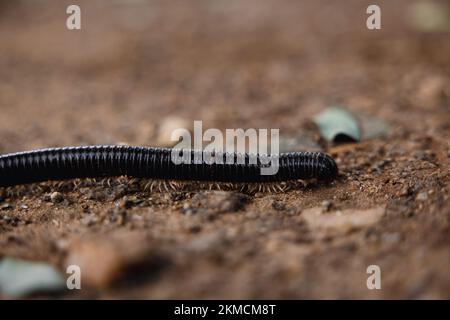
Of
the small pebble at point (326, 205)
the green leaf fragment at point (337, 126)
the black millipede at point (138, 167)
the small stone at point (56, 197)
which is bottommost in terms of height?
the small pebble at point (326, 205)

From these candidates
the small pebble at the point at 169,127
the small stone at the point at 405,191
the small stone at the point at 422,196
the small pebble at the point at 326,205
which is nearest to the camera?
the small stone at the point at 422,196

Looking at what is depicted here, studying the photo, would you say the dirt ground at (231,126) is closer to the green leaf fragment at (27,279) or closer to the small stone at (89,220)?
the small stone at (89,220)

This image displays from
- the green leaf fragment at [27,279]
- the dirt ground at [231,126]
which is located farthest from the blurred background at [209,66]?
the green leaf fragment at [27,279]

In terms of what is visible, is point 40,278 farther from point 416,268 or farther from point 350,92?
point 350,92

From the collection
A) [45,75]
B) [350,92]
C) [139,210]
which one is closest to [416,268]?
[139,210]

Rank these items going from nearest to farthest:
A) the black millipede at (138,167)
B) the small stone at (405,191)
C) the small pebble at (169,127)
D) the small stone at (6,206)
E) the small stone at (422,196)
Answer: the small stone at (422,196), the small stone at (405,191), the black millipede at (138,167), the small stone at (6,206), the small pebble at (169,127)

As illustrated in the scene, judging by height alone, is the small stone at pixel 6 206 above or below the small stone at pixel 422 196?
above

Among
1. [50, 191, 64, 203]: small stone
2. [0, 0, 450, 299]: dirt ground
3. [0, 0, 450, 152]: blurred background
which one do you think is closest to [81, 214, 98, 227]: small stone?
[0, 0, 450, 299]: dirt ground

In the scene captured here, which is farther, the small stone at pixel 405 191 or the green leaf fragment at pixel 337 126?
the green leaf fragment at pixel 337 126
